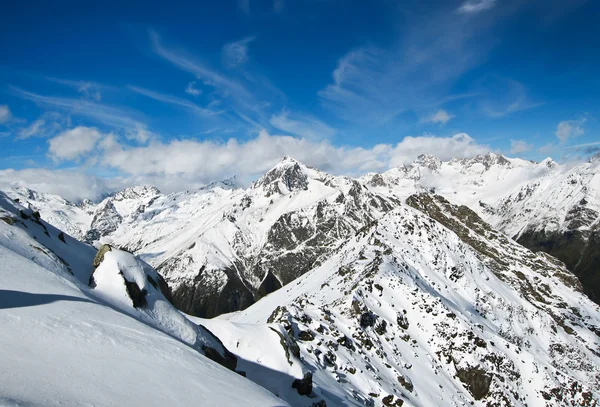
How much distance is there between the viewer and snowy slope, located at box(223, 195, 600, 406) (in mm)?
53781

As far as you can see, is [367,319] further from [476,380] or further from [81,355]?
[81,355]

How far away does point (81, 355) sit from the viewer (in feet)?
43.2

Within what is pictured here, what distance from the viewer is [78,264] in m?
29.3

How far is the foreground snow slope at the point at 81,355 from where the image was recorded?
34.3ft

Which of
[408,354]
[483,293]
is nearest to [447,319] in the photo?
[408,354]

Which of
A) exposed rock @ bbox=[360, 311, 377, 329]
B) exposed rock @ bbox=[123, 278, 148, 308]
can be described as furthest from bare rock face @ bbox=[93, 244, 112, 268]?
exposed rock @ bbox=[360, 311, 377, 329]

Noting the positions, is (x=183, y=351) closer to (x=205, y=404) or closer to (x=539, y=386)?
(x=205, y=404)

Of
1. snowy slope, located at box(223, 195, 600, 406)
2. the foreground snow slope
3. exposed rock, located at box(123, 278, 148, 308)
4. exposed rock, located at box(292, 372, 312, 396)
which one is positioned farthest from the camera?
snowy slope, located at box(223, 195, 600, 406)

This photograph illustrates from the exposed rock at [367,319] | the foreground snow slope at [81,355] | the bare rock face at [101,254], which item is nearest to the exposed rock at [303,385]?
the foreground snow slope at [81,355]

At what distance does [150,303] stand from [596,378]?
123 meters

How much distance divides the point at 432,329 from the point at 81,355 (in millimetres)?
74619

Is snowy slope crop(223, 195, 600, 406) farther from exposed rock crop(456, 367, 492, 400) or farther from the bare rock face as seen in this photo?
the bare rock face

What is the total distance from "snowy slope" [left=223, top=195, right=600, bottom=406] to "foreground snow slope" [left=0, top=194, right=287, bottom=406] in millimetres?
23243

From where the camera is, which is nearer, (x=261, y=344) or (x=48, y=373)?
(x=48, y=373)
